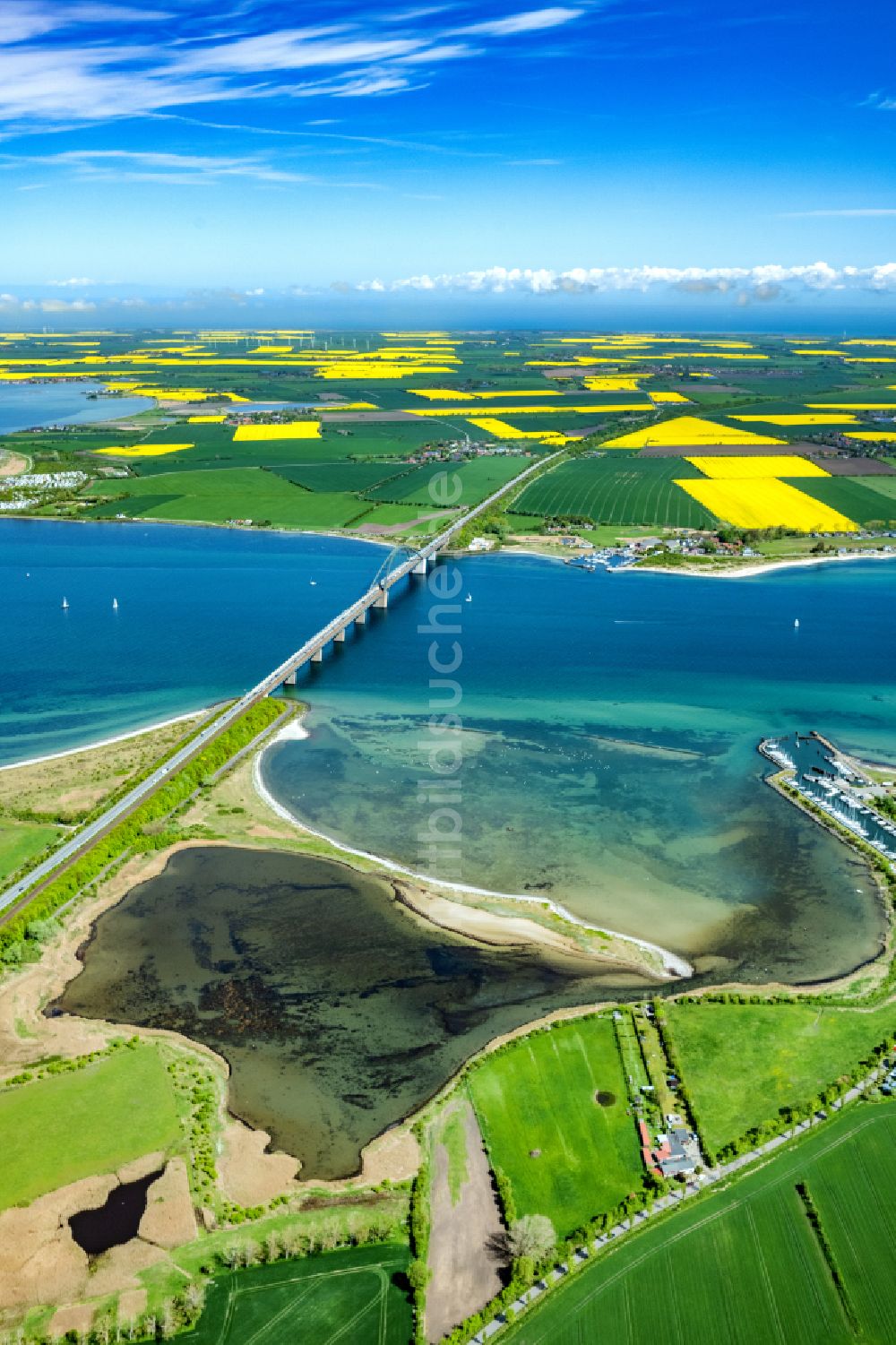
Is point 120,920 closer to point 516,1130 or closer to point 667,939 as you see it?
point 516,1130

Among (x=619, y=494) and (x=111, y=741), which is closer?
(x=111, y=741)

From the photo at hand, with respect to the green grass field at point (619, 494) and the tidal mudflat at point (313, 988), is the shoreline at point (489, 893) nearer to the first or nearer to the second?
the tidal mudflat at point (313, 988)

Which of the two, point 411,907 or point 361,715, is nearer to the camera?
point 411,907

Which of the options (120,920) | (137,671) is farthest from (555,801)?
(137,671)

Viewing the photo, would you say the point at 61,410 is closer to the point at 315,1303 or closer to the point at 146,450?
the point at 146,450

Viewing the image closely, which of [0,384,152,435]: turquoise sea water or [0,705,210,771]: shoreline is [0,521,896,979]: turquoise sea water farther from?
[0,384,152,435]: turquoise sea water

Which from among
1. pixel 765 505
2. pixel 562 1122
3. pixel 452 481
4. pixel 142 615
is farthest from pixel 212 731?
pixel 765 505
